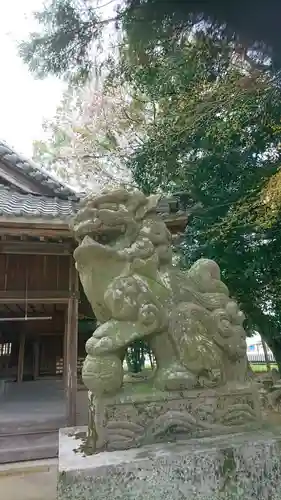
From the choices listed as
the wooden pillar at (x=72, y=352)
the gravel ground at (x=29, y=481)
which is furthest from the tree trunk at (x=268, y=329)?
the gravel ground at (x=29, y=481)

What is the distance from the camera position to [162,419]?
2.22 meters

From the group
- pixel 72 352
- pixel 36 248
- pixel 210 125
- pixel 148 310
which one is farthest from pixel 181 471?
pixel 210 125

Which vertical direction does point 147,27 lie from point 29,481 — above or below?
above

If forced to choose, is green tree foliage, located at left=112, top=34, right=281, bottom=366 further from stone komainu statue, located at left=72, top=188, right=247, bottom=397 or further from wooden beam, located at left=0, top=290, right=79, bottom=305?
stone komainu statue, located at left=72, top=188, right=247, bottom=397

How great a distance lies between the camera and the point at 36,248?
4.96 meters

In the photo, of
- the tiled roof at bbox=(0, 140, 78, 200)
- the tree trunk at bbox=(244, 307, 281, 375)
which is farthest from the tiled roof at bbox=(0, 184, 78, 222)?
the tree trunk at bbox=(244, 307, 281, 375)

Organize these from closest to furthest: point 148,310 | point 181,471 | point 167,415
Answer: point 181,471, point 167,415, point 148,310

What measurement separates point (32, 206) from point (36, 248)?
62 centimetres

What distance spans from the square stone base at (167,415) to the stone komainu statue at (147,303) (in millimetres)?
76

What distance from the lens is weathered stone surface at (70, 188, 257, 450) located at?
2.26 meters

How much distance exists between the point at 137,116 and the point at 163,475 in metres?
9.73

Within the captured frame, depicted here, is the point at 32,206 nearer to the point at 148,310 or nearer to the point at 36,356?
the point at 148,310

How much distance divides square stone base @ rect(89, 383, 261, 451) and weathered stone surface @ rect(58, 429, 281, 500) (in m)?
0.07

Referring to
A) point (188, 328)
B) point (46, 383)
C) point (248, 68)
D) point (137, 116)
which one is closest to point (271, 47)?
point (248, 68)
